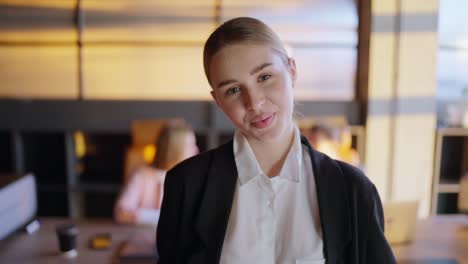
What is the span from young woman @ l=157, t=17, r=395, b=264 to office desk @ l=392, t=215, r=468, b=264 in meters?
1.09

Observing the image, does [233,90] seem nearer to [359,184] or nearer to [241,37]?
[241,37]

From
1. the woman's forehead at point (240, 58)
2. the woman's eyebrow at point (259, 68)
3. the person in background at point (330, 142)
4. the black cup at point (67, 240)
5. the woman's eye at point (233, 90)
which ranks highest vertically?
the woman's forehead at point (240, 58)

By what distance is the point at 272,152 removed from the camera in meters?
0.82

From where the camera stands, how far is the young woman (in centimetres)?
73

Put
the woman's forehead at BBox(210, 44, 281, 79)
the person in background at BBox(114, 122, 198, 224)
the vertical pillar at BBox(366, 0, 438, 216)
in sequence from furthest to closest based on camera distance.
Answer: the vertical pillar at BBox(366, 0, 438, 216)
the person in background at BBox(114, 122, 198, 224)
the woman's forehead at BBox(210, 44, 281, 79)

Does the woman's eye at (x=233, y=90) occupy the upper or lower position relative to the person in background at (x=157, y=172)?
upper

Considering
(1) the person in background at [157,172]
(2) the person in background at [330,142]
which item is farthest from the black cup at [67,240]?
(2) the person in background at [330,142]

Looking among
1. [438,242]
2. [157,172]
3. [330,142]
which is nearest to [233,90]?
[438,242]

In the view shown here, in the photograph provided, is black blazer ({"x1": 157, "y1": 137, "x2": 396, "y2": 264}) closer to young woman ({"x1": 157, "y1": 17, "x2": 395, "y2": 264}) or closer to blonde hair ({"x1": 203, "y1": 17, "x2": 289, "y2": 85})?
young woman ({"x1": 157, "y1": 17, "x2": 395, "y2": 264})

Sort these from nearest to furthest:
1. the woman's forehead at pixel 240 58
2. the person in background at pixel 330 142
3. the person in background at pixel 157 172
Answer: the woman's forehead at pixel 240 58
the person in background at pixel 157 172
the person in background at pixel 330 142

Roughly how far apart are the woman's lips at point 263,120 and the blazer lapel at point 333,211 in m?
0.12

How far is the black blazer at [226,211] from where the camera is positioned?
0.74 metres

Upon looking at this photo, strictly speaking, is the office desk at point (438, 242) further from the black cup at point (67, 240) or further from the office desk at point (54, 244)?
the black cup at point (67, 240)

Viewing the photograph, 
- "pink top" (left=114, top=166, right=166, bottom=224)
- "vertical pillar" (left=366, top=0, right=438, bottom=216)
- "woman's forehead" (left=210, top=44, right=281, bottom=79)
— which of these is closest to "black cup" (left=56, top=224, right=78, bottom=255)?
"pink top" (left=114, top=166, right=166, bottom=224)
